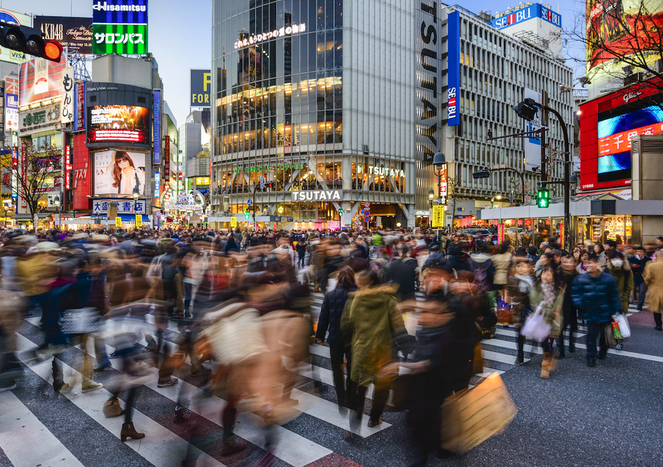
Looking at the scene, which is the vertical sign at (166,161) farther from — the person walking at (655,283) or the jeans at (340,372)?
the jeans at (340,372)

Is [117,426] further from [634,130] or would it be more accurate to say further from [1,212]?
[1,212]

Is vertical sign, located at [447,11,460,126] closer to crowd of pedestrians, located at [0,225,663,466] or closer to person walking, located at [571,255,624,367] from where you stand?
crowd of pedestrians, located at [0,225,663,466]

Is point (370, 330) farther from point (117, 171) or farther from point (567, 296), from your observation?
point (117, 171)

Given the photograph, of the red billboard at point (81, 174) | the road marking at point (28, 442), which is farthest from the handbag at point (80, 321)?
the red billboard at point (81, 174)

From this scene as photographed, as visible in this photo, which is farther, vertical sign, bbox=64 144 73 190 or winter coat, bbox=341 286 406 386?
vertical sign, bbox=64 144 73 190

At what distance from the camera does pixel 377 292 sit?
4.63 m

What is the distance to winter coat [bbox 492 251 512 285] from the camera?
29.8ft

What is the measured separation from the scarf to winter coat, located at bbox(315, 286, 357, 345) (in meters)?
3.29

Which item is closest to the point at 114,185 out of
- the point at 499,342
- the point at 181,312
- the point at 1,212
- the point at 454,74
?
the point at 1,212

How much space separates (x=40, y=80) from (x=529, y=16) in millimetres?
92718

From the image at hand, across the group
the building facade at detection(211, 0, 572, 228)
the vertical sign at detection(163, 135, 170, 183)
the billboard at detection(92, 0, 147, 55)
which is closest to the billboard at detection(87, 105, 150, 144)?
the vertical sign at detection(163, 135, 170, 183)

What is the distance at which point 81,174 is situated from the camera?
62375 mm

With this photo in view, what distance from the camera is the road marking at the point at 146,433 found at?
4318 millimetres

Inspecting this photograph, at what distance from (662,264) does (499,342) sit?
12.8 feet
